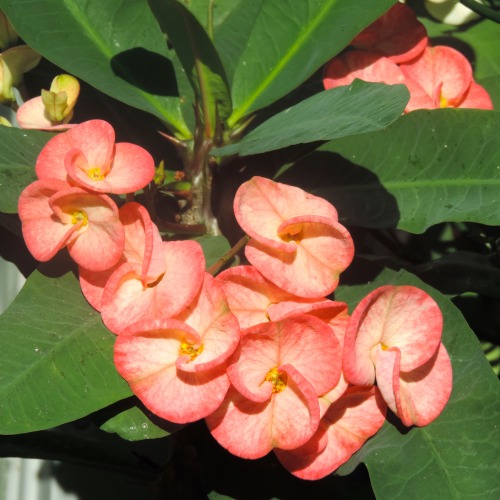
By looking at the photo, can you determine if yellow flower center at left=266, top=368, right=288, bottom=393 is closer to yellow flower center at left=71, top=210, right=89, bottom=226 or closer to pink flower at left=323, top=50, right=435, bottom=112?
yellow flower center at left=71, top=210, right=89, bottom=226

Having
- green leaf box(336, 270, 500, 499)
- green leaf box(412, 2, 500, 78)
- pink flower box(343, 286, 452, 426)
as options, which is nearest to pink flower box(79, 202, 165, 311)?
pink flower box(343, 286, 452, 426)

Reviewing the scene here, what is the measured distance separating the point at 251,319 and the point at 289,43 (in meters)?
0.40

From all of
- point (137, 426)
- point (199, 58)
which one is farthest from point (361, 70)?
point (137, 426)

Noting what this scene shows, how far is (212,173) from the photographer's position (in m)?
1.03

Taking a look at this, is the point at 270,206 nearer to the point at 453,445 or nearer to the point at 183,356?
the point at 183,356

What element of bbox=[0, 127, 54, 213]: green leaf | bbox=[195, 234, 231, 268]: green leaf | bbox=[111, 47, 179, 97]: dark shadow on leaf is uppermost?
bbox=[111, 47, 179, 97]: dark shadow on leaf

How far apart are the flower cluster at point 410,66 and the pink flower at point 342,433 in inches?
15.7

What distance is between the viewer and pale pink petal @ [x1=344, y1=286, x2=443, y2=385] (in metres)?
0.81

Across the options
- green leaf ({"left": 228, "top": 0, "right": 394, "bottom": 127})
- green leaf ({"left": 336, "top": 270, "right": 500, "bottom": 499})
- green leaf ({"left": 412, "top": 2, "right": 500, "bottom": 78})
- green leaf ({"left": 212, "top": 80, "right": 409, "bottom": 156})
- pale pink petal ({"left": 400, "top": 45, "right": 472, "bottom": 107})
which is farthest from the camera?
green leaf ({"left": 412, "top": 2, "right": 500, "bottom": 78})

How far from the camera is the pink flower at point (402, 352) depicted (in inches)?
31.5

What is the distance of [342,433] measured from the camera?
34.0 inches

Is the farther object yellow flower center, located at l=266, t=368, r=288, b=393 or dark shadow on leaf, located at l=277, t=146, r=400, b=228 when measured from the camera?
dark shadow on leaf, located at l=277, t=146, r=400, b=228

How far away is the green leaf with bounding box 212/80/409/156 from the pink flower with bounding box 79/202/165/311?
0.39 ft

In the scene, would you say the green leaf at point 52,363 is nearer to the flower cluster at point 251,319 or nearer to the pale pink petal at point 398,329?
the flower cluster at point 251,319
